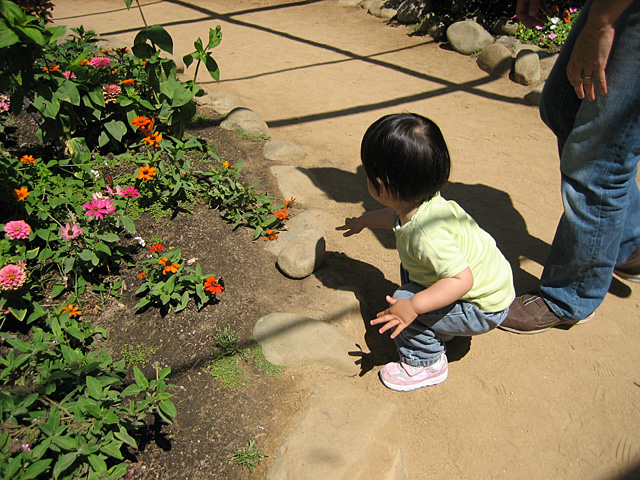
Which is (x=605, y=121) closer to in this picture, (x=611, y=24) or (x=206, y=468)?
(x=611, y=24)

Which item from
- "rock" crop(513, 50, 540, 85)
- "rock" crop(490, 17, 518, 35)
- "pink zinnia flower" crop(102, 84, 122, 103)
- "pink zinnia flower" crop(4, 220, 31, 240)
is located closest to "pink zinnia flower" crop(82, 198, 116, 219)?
"pink zinnia flower" crop(4, 220, 31, 240)

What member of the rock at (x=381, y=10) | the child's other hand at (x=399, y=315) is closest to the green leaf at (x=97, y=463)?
the child's other hand at (x=399, y=315)

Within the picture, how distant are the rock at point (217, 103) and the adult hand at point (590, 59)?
2873mm

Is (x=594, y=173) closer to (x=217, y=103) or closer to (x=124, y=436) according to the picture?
(x=124, y=436)

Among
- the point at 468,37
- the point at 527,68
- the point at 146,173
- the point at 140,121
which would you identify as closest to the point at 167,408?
the point at 146,173

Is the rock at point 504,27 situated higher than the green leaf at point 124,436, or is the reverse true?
the rock at point 504,27

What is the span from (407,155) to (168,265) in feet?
3.93

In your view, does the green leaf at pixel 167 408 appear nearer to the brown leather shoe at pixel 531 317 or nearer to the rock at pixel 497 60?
the brown leather shoe at pixel 531 317

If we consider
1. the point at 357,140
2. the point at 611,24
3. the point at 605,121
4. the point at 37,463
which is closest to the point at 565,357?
the point at 605,121

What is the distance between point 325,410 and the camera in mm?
2002

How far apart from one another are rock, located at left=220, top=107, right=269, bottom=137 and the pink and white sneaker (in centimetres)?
230

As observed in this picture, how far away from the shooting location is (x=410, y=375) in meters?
2.19

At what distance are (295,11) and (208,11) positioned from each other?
137cm

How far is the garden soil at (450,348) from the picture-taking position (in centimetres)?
194
